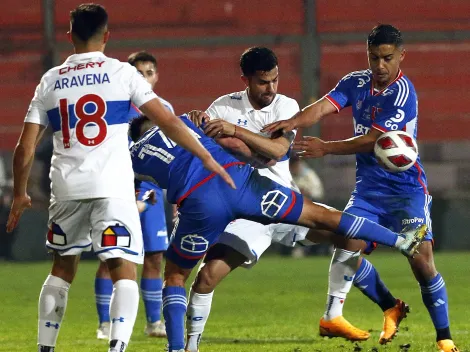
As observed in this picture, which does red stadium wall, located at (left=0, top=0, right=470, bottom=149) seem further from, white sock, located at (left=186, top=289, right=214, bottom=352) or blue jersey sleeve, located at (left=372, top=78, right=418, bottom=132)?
white sock, located at (left=186, top=289, right=214, bottom=352)

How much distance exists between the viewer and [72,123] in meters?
6.15

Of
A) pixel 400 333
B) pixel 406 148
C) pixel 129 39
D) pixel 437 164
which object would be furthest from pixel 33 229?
pixel 406 148

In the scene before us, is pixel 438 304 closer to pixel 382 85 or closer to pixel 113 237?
pixel 382 85

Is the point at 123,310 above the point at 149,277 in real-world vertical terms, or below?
above

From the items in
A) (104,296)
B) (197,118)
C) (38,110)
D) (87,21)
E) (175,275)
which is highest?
(87,21)

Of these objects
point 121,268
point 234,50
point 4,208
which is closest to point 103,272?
point 121,268

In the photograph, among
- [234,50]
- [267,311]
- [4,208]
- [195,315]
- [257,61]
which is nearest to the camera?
[195,315]

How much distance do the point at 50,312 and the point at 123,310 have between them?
17.6 inches

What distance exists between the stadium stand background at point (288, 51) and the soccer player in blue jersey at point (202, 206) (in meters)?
11.7

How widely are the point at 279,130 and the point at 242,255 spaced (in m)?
0.84

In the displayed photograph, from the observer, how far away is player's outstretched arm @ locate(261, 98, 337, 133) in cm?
742

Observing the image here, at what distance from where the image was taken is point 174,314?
22.4 feet

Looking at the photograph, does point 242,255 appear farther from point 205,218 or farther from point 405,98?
point 405,98

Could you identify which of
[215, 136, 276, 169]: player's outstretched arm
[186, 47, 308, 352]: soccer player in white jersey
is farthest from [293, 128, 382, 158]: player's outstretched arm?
[215, 136, 276, 169]: player's outstretched arm
